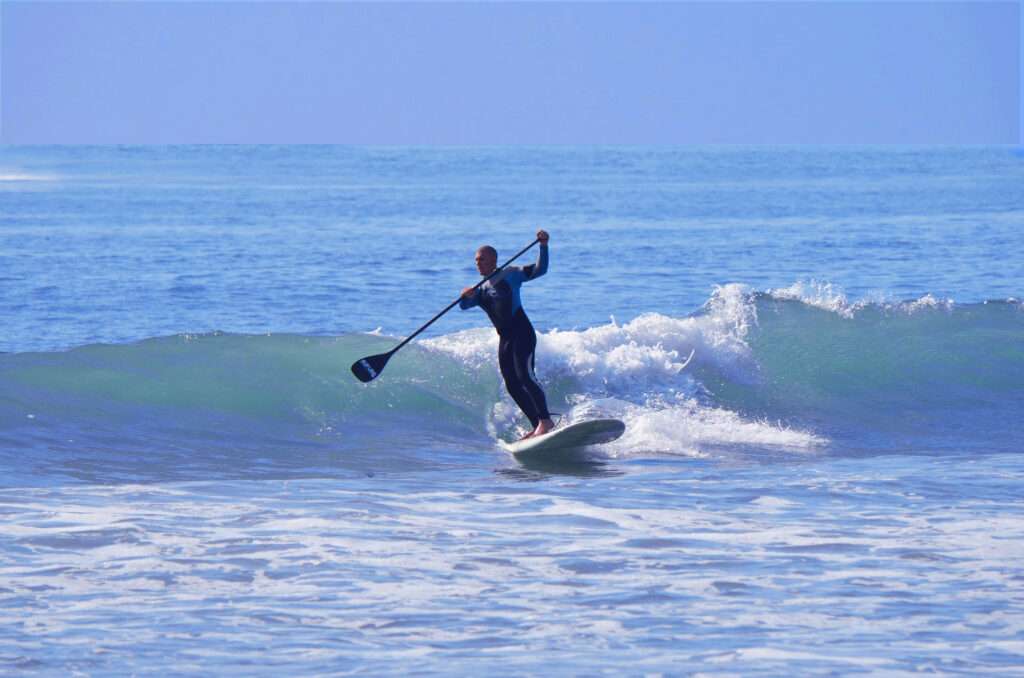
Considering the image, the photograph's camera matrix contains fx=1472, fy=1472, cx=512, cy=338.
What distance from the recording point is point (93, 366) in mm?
14148

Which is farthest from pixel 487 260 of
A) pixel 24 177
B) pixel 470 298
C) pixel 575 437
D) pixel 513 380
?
pixel 24 177

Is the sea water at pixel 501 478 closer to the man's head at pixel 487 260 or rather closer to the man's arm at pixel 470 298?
the man's arm at pixel 470 298

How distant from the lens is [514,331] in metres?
11.5

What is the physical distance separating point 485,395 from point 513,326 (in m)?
2.69

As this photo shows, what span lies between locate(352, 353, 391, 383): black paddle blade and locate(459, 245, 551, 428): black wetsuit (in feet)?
4.33

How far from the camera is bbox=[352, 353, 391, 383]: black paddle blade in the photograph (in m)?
12.4

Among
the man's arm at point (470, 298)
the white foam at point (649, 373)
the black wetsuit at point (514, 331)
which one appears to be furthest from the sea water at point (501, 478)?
the man's arm at point (470, 298)

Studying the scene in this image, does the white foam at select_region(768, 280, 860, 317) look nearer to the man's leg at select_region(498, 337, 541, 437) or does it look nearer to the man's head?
the man's leg at select_region(498, 337, 541, 437)

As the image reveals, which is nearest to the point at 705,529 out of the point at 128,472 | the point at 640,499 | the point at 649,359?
the point at 640,499

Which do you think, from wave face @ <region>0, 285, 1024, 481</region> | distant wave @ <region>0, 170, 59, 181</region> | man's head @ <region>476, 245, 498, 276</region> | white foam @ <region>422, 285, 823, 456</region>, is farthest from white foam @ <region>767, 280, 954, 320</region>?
distant wave @ <region>0, 170, 59, 181</region>

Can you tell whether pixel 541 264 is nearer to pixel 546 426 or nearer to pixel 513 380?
pixel 513 380

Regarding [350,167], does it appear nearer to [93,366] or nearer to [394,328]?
[394,328]

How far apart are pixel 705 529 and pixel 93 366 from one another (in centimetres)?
752

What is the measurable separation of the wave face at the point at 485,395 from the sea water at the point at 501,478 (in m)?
0.04
